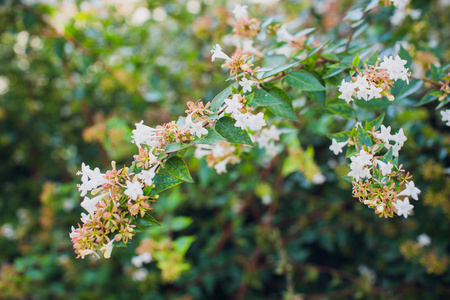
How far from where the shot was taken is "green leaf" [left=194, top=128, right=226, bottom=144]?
857 mm

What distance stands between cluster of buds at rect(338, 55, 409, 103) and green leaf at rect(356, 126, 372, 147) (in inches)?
3.6

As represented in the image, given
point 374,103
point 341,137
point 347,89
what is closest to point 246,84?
point 347,89

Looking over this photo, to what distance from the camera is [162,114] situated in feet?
8.32

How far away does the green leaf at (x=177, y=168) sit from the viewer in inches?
34.5

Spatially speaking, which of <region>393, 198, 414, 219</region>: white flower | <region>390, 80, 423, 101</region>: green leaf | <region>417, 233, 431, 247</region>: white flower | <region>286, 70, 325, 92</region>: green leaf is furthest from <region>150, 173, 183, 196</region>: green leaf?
<region>417, 233, 431, 247</region>: white flower

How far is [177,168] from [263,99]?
320mm

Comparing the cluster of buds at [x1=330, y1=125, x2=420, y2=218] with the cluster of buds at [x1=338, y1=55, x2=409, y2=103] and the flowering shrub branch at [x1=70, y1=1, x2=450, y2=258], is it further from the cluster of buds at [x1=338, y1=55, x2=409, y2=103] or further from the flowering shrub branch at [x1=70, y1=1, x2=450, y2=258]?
the cluster of buds at [x1=338, y1=55, x2=409, y2=103]

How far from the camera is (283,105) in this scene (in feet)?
3.25

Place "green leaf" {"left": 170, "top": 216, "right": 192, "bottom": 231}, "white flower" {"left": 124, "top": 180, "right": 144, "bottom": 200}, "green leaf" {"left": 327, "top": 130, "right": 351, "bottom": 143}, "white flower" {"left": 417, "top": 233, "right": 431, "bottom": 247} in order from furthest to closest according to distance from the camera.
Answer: "white flower" {"left": 417, "top": 233, "right": 431, "bottom": 247} < "green leaf" {"left": 170, "top": 216, "right": 192, "bottom": 231} < "green leaf" {"left": 327, "top": 130, "right": 351, "bottom": 143} < "white flower" {"left": 124, "top": 180, "right": 144, "bottom": 200}

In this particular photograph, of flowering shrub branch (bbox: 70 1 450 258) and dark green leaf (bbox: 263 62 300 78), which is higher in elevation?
dark green leaf (bbox: 263 62 300 78)

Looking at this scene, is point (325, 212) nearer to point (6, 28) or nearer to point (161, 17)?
point (161, 17)

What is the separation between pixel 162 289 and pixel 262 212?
111 centimetres

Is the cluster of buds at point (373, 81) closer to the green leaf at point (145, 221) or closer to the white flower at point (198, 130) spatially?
the white flower at point (198, 130)

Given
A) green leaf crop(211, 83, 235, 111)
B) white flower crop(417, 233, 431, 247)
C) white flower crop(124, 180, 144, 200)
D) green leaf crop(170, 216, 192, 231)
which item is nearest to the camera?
white flower crop(124, 180, 144, 200)
